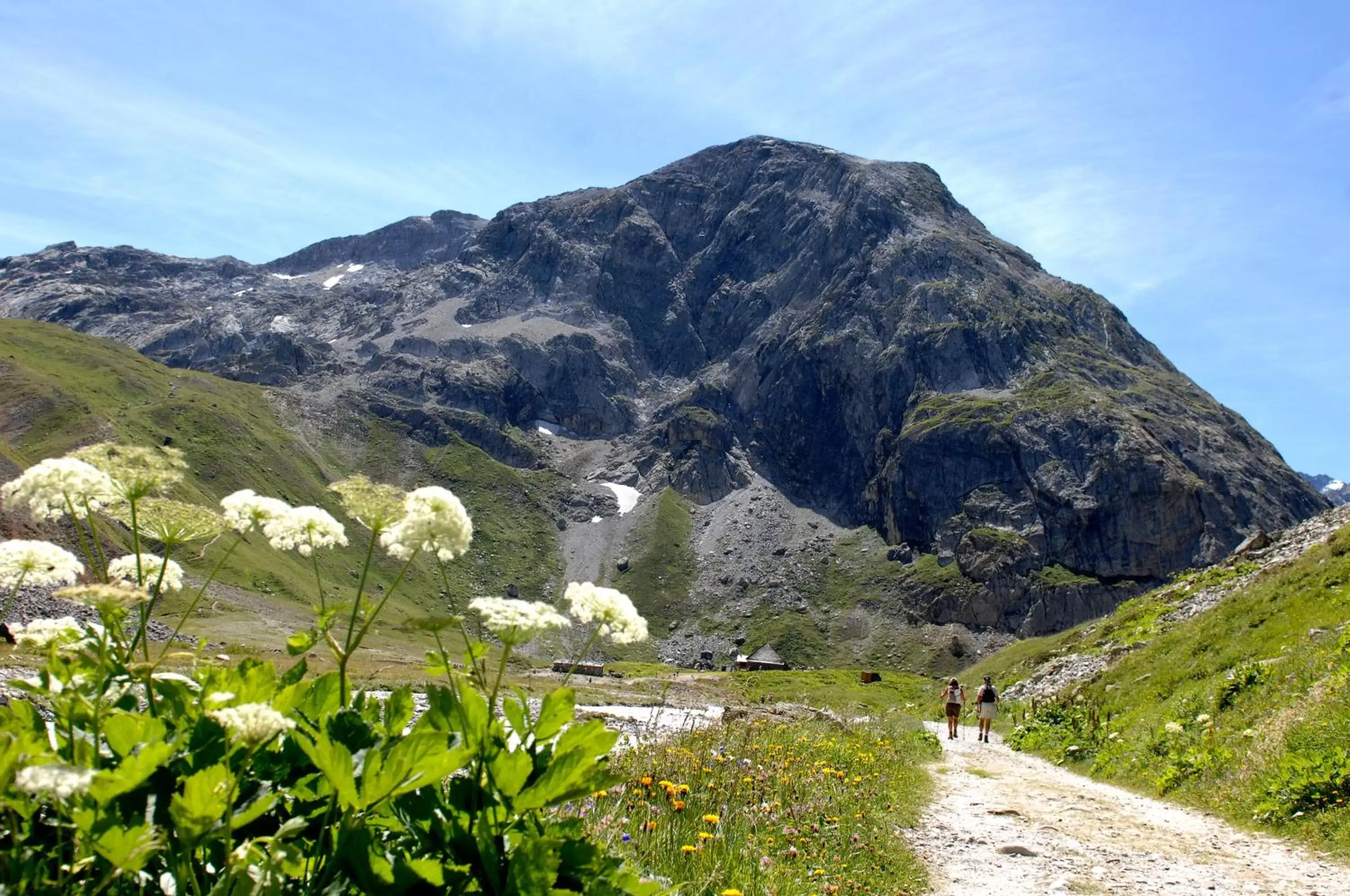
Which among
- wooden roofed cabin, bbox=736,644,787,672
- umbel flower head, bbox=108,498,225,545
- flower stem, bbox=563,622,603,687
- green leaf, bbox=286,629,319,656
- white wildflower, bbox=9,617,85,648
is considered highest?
umbel flower head, bbox=108,498,225,545

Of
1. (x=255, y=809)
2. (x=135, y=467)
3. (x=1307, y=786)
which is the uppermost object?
(x=135, y=467)

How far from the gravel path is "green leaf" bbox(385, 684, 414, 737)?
26.9 feet

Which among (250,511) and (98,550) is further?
(250,511)

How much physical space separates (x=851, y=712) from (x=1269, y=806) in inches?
599

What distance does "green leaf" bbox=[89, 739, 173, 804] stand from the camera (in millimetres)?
2848

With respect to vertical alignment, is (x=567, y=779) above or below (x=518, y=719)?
below

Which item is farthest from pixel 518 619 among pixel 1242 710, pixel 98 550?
pixel 1242 710

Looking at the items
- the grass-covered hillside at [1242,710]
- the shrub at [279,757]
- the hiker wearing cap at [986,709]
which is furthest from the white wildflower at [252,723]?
the hiker wearing cap at [986,709]

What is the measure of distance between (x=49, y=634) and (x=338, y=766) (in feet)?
7.05

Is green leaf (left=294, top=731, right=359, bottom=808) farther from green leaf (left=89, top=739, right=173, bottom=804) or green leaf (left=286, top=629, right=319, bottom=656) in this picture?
green leaf (left=286, top=629, right=319, bottom=656)

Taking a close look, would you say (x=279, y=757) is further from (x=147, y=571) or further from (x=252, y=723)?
(x=147, y=571)

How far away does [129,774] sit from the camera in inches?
115

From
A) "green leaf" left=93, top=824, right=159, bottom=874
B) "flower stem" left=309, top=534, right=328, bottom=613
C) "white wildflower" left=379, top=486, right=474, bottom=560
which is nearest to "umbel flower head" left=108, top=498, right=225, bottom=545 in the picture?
"flower stem" left=309, top=534, right=328, bottom=613

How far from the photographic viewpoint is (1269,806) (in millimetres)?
12852
